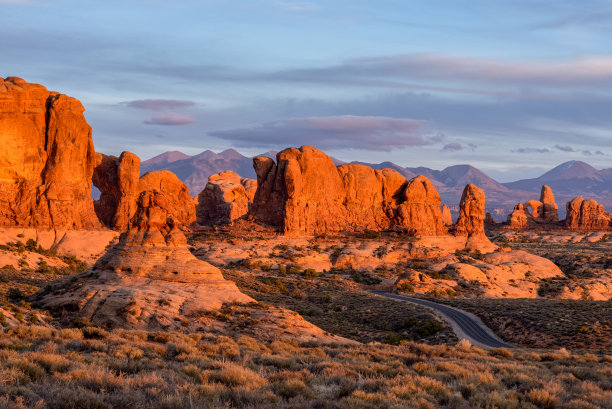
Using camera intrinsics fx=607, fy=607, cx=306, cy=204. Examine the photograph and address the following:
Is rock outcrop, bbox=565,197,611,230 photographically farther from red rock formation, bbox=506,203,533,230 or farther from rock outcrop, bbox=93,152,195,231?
rock outcrop, bbox=93,152,195,231

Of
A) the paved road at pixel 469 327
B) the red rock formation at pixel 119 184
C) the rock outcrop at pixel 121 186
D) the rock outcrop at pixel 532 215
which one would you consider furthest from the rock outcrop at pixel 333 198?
the rock outcrop at pixel 532 215

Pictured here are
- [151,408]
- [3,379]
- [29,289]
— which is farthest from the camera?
[29,289]

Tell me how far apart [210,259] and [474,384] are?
61.8 meters

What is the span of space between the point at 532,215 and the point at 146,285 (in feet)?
480

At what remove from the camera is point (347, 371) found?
1967cm

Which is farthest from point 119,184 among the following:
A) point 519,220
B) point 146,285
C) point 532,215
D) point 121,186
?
point 532,215

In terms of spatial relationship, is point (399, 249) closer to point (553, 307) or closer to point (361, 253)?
point (361, 253)

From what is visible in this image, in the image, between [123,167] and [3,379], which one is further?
[123,167]

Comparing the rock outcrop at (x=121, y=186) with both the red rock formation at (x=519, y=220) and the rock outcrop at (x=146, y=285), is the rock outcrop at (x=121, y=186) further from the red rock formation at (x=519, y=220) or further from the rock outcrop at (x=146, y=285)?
the red rock formation at (x=519, y=220)

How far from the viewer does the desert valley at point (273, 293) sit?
17.2 meters

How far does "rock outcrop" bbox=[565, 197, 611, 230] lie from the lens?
153m

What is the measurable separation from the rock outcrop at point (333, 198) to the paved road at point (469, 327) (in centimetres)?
3044

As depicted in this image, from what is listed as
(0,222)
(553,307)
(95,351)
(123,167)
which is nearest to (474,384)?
(95,351)

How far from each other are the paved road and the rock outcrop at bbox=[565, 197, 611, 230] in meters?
105
